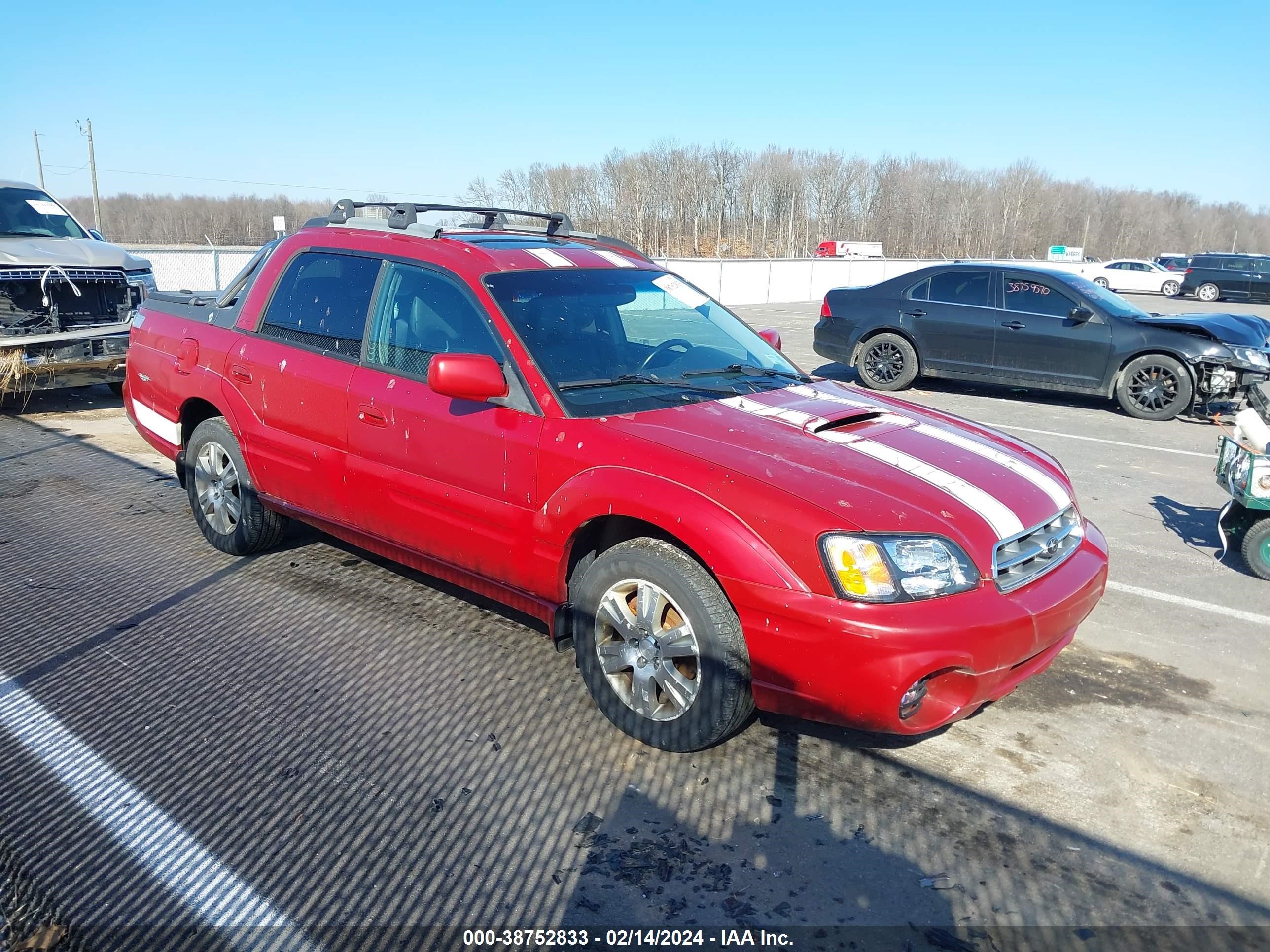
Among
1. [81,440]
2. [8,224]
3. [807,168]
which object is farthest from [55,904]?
[807,168]

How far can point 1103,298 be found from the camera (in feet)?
35.0

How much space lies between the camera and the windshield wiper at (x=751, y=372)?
13.5 feet

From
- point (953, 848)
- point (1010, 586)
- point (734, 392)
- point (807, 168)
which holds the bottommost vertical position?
point (953, 848)

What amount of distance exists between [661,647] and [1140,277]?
135ft

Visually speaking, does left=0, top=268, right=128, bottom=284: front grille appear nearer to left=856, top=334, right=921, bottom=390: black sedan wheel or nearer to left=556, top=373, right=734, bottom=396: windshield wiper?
left=556, top=373, right=734, bottom=396: windshield wiper

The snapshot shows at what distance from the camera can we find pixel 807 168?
90125 mm

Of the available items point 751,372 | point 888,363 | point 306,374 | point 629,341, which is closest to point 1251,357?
point 888,363

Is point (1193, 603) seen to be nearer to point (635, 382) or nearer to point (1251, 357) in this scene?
point (635, 382)

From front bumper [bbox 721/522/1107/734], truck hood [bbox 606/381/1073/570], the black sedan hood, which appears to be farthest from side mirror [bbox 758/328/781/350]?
the black sedan hood

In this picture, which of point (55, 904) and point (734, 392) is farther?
point (734, 392)

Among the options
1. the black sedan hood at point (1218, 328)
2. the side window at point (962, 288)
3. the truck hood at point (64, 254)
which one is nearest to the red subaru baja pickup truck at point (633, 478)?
the truck hood at point (64, 254)

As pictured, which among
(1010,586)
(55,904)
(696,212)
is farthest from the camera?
(696,212)

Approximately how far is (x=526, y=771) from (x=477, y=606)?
5.05 ft

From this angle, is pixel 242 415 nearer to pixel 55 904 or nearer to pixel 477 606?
pixel 477 606
